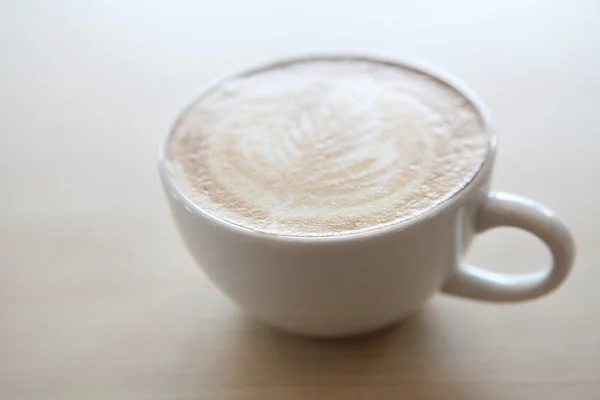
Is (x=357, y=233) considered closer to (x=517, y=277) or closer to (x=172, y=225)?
(x=517, y=277)

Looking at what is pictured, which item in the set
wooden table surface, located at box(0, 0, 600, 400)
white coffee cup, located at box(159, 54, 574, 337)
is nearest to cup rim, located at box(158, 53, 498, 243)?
white coffee cup, located at box(159, 54, 574, 337)

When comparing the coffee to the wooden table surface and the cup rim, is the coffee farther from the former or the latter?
the wooden table surface

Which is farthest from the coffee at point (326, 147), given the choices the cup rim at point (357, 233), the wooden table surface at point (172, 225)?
the wooden table surface at point (172, 225)

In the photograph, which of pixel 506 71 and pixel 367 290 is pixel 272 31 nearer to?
pixel 506 71

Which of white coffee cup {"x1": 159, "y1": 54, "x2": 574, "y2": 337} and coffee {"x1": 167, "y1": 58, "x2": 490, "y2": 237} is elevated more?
coffee {"x1": 167, "y1": 58, "x2": 490, "y2": 237}

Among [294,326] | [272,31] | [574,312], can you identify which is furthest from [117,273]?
[272,31]

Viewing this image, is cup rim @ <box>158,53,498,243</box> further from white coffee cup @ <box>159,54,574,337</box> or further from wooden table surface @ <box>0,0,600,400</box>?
wooden table surface @ <box>0,0,600,400</box>
